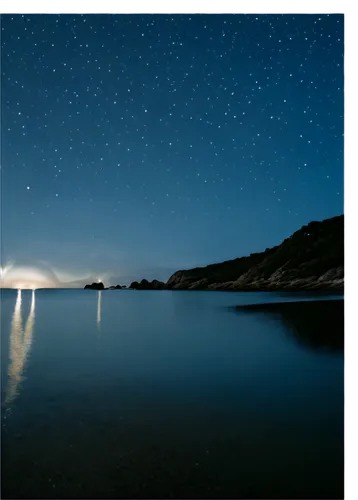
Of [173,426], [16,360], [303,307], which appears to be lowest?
[303,307]

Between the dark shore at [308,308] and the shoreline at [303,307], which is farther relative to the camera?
the shoreline at [303,307]

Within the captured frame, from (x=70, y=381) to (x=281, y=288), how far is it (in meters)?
167

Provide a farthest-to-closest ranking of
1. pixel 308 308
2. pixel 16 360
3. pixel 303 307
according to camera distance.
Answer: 1. pixel 303 307
2. pixel 308 308
3. pixel 16 360

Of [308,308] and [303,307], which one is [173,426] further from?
[303,307]

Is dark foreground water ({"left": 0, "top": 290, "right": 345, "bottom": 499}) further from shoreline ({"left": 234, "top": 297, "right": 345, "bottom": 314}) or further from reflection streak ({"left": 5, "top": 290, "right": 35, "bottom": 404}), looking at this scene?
shoreline ({"left": 234, "top": 297, "right": 345, "bottom": 314})

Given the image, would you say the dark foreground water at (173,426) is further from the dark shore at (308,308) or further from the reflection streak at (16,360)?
the dark shore at (308,308)

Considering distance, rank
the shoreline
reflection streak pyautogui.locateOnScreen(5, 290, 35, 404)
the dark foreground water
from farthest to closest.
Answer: the shoreline, reflection streak pyautogui.locateOnScreen(5, 290, 35, 404), the dark foreground water

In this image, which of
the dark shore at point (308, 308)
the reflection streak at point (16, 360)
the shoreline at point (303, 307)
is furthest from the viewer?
the shoreline at point (303, 307)

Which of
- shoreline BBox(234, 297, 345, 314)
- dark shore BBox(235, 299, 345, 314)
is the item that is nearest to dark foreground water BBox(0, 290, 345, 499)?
dark shore BBox(235, 299, 345, 314)

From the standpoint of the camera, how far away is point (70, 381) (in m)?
12.8

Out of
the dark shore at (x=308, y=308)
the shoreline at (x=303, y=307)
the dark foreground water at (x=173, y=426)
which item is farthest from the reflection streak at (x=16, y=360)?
the shoreline at (x=303, y=307)

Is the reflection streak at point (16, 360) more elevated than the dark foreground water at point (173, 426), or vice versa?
the dark foreground water at point (173, 426)

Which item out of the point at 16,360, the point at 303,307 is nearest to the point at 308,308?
the point at 303,307
